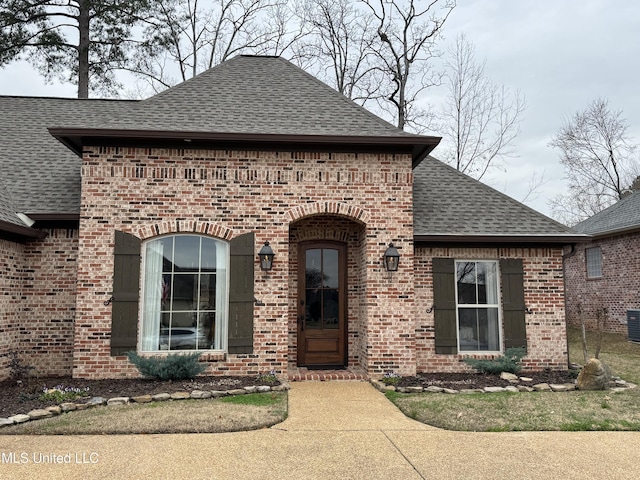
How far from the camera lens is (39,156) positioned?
34.3ft

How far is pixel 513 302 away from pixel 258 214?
5.08m

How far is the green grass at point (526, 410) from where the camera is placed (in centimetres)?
602

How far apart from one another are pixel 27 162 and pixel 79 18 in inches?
399

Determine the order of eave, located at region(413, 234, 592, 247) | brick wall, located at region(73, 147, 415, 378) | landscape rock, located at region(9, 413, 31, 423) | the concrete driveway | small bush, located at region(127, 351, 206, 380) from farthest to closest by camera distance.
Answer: eave, located at region(413, 234, 592, 247)
brick wall, located at region(73, 147, 415, 378)
small bush, located at region(127, 351, 206, 380)
landscape rock, located at region(9, 413, 31, 423)
the concrete driveway

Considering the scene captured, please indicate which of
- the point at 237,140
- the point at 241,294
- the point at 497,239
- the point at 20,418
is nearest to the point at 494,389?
the point at 497,239

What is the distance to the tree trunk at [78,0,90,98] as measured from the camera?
17438 mm

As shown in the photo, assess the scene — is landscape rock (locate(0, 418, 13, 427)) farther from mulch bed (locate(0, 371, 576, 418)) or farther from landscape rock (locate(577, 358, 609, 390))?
landscape rock (locate(577, 358, 609, 390))

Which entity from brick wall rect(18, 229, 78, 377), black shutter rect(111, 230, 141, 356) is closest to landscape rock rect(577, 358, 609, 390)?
black shutter rect(111, 230, 141, 356)

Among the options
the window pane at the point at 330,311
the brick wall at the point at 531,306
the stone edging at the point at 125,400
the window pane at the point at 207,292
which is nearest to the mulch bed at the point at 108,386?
the stone edging at the point at 125,400

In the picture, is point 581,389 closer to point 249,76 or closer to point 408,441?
point 408,441

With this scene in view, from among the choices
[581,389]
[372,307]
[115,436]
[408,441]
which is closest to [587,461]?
[408,441]

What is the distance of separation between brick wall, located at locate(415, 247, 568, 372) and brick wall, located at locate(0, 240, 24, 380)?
23.3 ft

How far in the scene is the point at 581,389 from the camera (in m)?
7.89

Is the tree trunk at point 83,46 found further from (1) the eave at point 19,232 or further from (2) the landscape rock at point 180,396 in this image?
(2) the landscape rock at point 180,396
